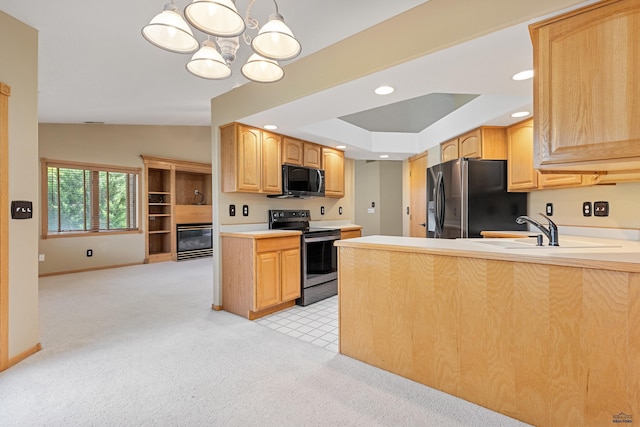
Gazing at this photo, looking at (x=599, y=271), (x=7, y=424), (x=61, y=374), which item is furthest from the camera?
(x=61, y=374)

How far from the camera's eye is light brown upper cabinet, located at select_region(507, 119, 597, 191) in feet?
9.35

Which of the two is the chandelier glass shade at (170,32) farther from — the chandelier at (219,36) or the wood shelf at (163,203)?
the wood shelf at (163,203)

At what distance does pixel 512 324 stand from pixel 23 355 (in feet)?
10.5

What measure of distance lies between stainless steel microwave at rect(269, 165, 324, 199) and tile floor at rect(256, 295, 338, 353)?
53.6 inches

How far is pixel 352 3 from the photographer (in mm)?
1828

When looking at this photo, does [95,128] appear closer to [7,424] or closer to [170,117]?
[170,117]

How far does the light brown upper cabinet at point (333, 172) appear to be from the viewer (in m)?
4.40

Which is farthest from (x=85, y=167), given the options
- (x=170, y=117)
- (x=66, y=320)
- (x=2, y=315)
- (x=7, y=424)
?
(x=7, y=424)

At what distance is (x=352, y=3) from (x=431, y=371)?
2259mm

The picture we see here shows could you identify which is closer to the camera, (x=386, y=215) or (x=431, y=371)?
(x=431, y=371)

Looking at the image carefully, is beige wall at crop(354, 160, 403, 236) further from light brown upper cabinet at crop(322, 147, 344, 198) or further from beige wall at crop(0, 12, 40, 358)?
beige wall at crop(0, 12, 40, 358)

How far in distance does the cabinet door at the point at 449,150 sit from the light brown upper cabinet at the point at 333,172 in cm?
143

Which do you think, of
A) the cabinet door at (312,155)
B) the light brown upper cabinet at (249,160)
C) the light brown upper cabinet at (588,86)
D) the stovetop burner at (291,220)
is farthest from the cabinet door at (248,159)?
the light brown upper cabinet at (588,86)

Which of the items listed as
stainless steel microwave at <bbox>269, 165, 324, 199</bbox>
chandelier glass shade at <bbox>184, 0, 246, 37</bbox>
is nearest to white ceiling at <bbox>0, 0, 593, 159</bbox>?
stainless steel microwave at <bbox>269, 165, 324, 199</bbox>
